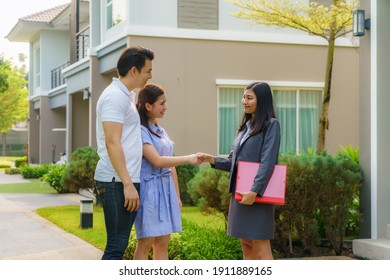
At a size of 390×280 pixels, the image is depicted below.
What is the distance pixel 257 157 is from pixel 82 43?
12934mm

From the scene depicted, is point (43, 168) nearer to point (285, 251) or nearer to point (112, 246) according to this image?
point (285, 251)

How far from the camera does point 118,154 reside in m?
3.89

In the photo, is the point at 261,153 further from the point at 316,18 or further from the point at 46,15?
the point at 46,15

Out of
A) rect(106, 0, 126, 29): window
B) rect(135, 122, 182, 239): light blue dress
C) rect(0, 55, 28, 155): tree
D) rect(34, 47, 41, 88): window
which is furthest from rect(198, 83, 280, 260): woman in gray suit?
rect(0, 55, 28, 155): tree

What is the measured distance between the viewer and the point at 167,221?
434 cm

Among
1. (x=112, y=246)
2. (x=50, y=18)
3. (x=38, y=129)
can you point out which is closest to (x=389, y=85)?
(x=112, y=246)

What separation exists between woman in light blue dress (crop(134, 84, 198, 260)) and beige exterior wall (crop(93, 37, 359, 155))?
8.07m

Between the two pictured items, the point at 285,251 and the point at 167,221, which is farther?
the point at 285,251

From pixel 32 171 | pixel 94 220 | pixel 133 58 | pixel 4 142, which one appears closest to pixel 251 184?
pixel 133 58

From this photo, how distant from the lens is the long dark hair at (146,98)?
173 inches

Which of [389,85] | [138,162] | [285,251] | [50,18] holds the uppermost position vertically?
[50,18]

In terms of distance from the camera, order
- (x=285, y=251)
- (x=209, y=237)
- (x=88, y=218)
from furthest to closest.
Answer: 1. (x=88, y=218)
2. (x=285, y=251)
3. (x=209, y=237)

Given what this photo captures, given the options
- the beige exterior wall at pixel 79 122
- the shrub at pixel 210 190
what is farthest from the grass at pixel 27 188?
the shrub at pixel 210 190

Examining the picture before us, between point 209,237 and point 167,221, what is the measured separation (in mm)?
2056
